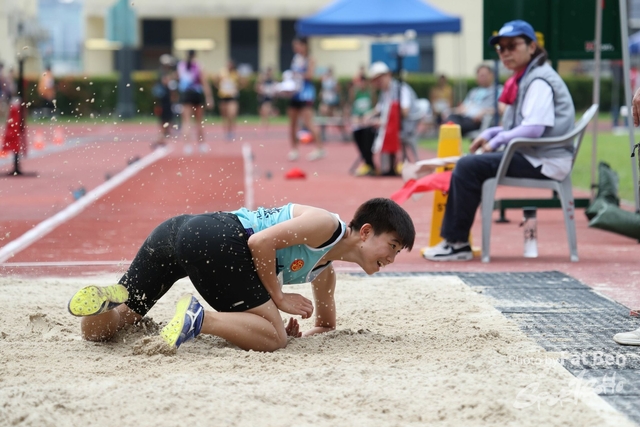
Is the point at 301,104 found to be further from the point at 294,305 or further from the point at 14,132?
the point at 294,305

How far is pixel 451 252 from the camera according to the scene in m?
7.96

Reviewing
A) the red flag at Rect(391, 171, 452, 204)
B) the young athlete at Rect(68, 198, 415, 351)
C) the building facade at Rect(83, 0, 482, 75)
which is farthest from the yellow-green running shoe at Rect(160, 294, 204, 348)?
the building facade at Rect(83, 0, 482, 75)

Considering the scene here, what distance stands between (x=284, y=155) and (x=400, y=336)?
15.6 m

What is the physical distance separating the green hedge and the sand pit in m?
34.1

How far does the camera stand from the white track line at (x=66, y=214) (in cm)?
843

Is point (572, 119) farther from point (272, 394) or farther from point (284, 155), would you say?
point (284, 155)

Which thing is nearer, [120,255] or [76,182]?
[120,255]

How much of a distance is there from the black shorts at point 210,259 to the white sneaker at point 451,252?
11.0ft

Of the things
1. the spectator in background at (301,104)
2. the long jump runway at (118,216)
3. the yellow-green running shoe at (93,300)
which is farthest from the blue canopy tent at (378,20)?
the yellow-green running shoe at (93,300)

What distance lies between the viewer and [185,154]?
67.7 feet

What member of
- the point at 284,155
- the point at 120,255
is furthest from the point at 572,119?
the point at 284,155

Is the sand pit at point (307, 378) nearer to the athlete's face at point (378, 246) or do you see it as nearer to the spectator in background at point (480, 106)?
the athlete's face at point (378, 246)

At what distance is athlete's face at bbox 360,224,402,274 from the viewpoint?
4.77m

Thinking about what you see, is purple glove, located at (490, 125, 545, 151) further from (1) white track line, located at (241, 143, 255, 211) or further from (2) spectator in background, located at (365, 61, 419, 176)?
(2) spectator in background, located at (365, 61, 419, 176)
